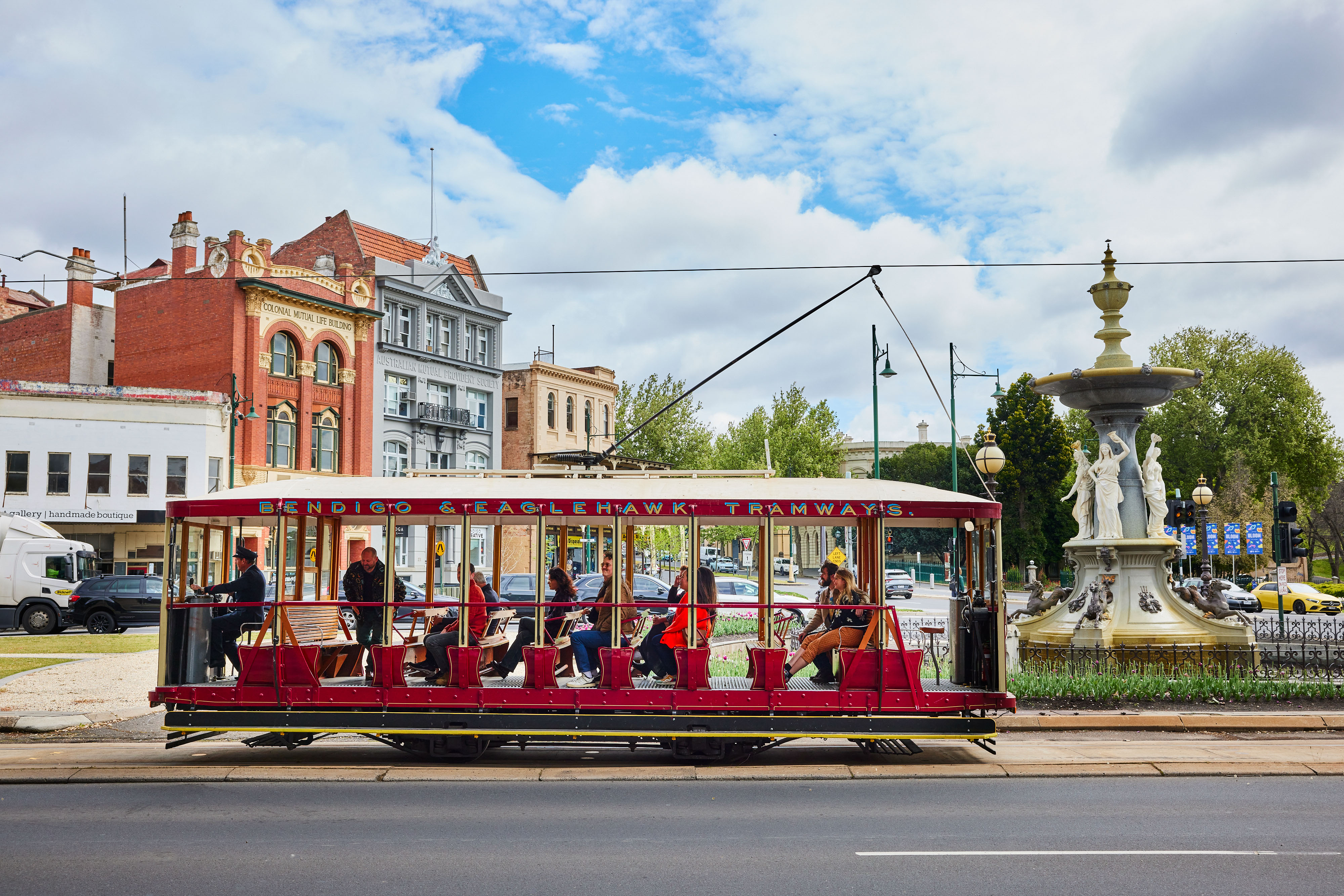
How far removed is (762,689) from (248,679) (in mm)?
5188

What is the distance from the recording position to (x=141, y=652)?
22188 mm

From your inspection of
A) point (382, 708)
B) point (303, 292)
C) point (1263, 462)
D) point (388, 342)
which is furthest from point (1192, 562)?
point (382, 708)

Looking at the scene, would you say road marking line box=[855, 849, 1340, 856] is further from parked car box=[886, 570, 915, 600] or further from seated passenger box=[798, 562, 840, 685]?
parked car box=[886, 570, 915, 600]

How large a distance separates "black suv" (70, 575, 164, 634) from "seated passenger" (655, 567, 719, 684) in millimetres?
22489

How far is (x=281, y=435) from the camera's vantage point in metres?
43.3

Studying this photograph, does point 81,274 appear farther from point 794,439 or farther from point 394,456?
point 794,439

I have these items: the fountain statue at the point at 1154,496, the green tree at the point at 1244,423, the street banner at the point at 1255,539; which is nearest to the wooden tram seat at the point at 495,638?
the fountain statue at the point at 1154,496

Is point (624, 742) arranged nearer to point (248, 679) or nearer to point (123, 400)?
point (248, 679)

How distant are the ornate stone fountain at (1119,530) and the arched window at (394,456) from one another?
121 ft

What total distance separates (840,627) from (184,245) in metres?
40.5

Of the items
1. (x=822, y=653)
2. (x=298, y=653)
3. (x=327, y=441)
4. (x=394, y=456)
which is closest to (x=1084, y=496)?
(x=822, y=653)

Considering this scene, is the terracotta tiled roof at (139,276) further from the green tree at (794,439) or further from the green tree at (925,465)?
the green tree at (925,465)

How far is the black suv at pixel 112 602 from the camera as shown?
94.3 ft

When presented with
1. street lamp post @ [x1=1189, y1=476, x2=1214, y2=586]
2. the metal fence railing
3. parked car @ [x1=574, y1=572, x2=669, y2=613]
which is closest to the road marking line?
the metal fence railing
